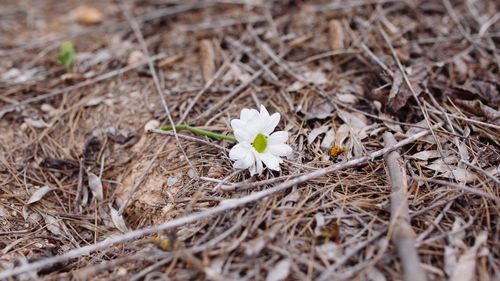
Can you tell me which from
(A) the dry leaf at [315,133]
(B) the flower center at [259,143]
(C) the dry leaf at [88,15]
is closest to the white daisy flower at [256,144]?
(B) the flower center at [259,143]

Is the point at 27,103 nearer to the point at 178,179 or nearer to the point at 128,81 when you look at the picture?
the point at 128,81

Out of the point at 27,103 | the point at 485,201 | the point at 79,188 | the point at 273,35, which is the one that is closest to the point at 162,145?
the point at 79,188

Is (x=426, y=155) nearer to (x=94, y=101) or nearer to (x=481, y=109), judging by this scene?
(x=481, y=109)

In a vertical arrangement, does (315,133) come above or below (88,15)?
below

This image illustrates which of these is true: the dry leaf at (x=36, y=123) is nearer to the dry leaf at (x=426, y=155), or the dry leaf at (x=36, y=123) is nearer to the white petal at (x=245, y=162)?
the white petal at (x=245, y=162)

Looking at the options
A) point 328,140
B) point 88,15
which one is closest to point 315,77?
point 328,140

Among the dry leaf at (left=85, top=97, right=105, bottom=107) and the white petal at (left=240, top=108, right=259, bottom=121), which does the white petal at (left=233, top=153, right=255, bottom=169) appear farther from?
the dry leaf at (left=85, top=97, right=105, bottom=107)
